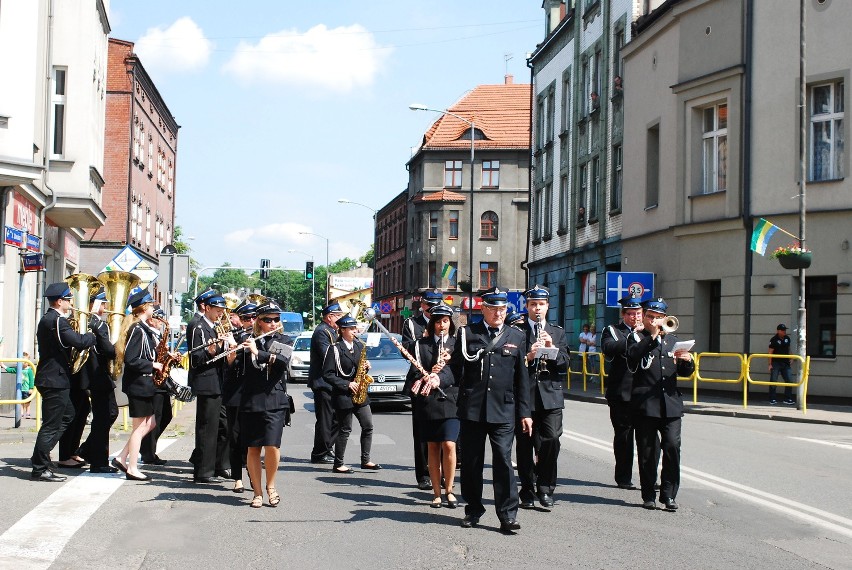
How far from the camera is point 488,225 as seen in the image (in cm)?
7531

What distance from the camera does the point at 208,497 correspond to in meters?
10.2

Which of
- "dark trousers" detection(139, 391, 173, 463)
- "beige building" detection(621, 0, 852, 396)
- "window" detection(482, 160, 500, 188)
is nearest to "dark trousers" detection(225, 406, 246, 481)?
"dark trousers" detection(139, 391, 173, 463)

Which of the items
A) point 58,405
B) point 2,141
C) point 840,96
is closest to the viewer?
point 58,405

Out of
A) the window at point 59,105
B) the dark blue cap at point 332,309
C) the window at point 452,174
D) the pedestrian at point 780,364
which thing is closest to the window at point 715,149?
the pedestrian at point 780,364

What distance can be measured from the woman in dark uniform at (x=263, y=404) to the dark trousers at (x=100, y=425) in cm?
245

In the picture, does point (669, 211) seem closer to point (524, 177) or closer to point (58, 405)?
A: point (58, 405)

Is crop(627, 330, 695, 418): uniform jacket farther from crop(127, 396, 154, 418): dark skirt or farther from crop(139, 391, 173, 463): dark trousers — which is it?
crop(139, 391, 173, 463): dark trousers

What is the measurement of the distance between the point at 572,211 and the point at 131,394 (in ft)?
98.3

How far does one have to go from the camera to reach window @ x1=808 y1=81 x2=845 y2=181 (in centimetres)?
2525

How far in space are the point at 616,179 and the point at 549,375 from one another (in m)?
25.9

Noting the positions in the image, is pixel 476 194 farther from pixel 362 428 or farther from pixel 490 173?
pixel 362 428

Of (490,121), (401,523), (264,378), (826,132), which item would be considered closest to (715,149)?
(826,132)

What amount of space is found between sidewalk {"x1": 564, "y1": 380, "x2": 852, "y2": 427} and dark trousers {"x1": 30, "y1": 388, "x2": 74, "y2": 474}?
1408 cm

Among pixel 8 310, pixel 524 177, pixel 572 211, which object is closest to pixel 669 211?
pixel 572 211
